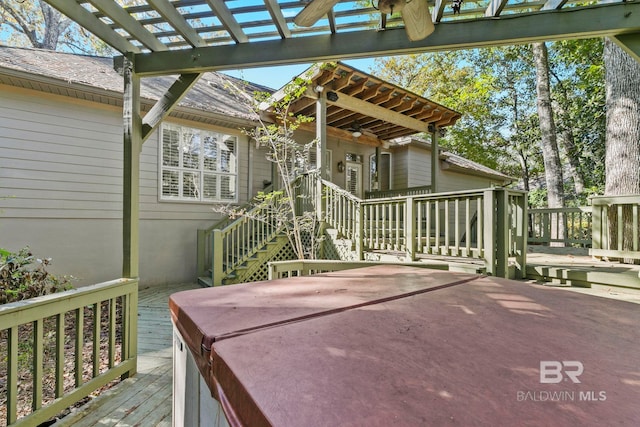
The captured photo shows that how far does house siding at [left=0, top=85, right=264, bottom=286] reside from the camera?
5.34 m

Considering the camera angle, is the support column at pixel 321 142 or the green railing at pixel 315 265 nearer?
the green railing at pixel 315 265

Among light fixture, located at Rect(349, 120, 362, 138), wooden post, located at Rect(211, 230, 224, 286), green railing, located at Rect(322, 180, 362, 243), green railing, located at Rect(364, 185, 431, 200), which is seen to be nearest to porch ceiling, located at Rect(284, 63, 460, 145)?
light fixture, located at Rect(349, 120, 362, 138)

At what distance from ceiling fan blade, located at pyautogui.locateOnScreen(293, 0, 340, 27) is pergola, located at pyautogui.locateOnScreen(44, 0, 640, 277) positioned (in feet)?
0.95

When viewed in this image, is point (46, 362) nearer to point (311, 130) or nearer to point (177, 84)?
point (177, 84)

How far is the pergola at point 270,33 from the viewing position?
2445 mm

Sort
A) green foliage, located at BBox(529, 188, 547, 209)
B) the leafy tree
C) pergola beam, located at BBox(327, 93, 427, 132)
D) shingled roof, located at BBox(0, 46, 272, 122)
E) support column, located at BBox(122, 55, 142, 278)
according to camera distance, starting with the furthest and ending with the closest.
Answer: green foliage, located at BBox(529, 188, 547, 209)
the leafy tree
pergola beam, located at BBox(327, 93, 427, 132)
shingled roof, located at BBox(0, 46, 272, 122)
support column, located at BBox(122, 55, 142, 278)

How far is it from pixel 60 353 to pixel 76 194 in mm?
4795

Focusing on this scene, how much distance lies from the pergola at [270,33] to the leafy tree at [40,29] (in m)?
12.5

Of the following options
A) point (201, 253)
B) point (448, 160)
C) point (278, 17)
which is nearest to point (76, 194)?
point (201, 253)

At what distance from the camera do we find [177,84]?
3.04m

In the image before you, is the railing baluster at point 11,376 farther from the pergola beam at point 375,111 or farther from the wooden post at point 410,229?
the pergola beam at point 375,111

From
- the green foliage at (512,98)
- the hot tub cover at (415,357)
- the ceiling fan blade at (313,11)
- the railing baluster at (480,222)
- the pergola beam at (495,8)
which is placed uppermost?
the green foliage at (512,98)

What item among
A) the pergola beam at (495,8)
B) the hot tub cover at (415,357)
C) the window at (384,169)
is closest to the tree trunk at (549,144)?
the window at (384,169)

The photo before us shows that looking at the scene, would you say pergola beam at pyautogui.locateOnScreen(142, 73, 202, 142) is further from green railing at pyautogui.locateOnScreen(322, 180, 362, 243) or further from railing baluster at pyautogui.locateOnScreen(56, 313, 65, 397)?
green railing at pyautogui.locateOnScreen(322, 180, 362, 243)
